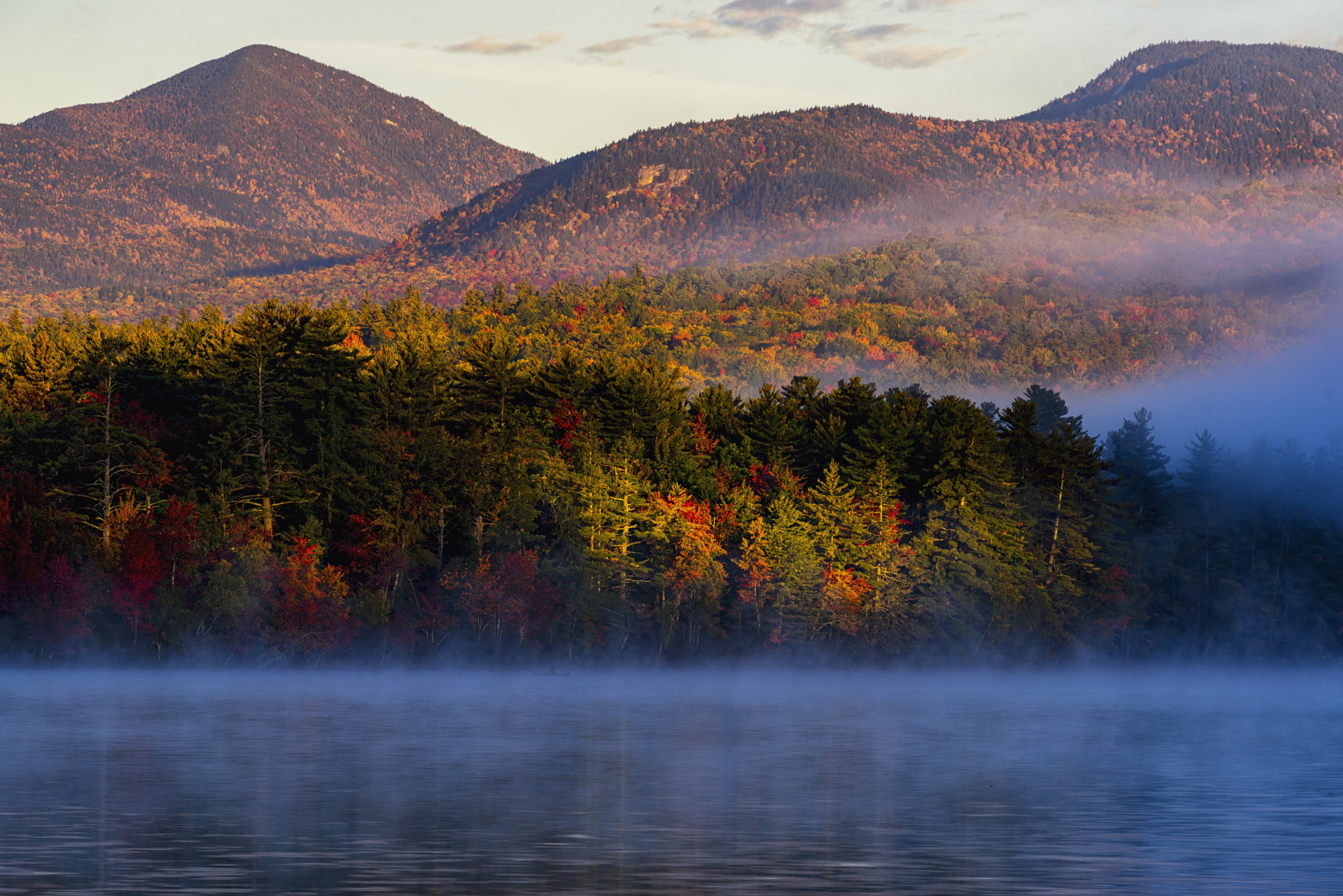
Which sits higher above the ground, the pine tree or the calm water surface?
the pine tree

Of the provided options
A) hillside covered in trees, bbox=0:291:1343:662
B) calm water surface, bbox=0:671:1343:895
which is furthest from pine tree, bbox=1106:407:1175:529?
calm water surface, bbox=0:671:1343:895

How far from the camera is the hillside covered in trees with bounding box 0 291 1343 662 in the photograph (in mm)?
95750

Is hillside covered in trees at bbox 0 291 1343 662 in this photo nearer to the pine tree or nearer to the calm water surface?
the pine tree

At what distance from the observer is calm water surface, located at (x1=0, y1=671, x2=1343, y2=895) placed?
2409 centimetres

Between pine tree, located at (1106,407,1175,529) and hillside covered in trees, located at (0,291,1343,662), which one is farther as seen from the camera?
pine tree, located at (1106,407,1175,529)

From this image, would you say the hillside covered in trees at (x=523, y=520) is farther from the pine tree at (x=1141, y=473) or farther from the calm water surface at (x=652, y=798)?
the calm water surface at (x=652, y=798)

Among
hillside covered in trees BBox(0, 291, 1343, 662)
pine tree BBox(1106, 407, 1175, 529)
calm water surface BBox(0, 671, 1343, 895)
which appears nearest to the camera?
calm water surface BBox(0, 671, 1343, 895)

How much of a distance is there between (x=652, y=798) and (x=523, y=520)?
7013 cm

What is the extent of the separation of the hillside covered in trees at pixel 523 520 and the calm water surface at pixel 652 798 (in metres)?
29.8

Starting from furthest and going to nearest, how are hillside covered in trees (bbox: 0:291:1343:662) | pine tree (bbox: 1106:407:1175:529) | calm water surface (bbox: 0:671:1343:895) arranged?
pine tree (bbox: 1106:407:1175:529)
hillside covered in trees (bbox: 0:291:1343:662)
calm water surface (bbox: 0:671:1343:895)

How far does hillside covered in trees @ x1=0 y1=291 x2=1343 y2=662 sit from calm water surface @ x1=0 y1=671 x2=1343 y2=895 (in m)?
29.8

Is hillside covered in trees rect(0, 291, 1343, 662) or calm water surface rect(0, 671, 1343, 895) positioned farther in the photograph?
hillside covered in trees rect(0, 291, 1343, 662)

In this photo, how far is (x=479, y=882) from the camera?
76.3 ft

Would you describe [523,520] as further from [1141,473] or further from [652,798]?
[652,798]
